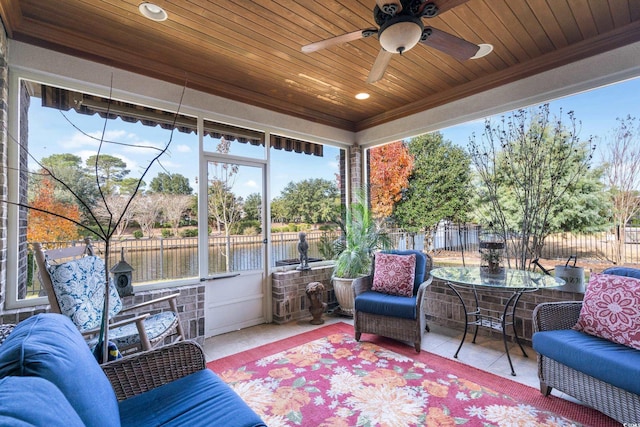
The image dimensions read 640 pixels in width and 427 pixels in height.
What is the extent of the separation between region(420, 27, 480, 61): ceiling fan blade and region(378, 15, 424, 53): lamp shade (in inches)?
4.0

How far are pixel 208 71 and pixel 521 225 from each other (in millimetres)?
3768

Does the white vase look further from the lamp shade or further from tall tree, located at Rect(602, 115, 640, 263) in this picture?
the lamp shade

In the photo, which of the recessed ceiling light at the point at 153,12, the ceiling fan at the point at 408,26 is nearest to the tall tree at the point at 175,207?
the recessed ceiling light at the point at 153,12

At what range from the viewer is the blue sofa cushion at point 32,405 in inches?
24.7

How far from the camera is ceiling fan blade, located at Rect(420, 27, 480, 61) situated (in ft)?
6.61

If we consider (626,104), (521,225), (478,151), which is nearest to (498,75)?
(478,151)

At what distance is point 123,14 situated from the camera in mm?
2361

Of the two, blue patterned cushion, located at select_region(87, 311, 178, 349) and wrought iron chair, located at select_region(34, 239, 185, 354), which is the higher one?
wrought iron chair, located at select_region(34, 239, 185, 354)

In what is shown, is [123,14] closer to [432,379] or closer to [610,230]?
[432,379]

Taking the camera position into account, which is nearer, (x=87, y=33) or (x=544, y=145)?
(x=87, y=33)

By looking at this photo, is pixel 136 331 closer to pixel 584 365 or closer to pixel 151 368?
pixel 151 368

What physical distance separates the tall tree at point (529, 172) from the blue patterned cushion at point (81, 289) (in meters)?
3.98

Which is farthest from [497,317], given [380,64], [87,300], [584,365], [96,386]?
[87,300]

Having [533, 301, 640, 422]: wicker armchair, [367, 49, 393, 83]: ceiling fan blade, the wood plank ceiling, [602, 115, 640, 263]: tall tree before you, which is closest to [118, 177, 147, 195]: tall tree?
the wood plank ceiling
